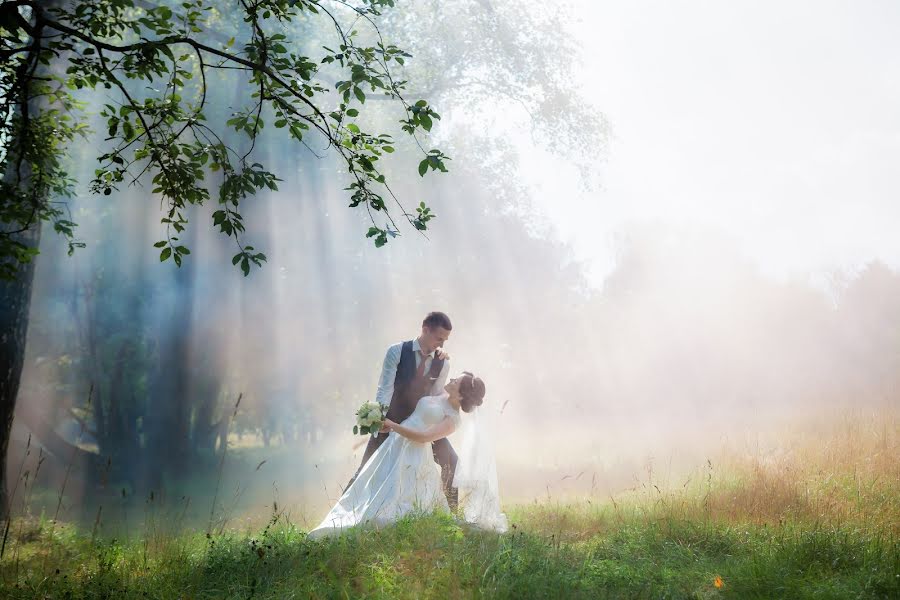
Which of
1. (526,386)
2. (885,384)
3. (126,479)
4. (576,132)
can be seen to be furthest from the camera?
(526,386)

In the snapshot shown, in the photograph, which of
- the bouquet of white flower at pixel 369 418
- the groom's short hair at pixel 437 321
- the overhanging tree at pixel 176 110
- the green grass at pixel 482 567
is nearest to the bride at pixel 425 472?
the bouquet of white flower at pixel 369 418

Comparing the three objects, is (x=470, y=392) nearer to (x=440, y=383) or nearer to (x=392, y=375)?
(x=440, y=383)

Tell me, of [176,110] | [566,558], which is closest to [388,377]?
[566,558]

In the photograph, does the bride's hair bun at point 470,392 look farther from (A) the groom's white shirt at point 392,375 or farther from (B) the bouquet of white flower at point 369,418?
(B) the bouquet of white flower at point 369,418

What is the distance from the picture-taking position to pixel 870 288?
2175 cm

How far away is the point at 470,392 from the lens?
749cm

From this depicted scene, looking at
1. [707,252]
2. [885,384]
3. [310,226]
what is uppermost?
[707,252]

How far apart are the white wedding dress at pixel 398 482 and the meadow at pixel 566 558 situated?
1.44ft

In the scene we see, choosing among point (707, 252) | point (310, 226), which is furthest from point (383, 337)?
point (707, 252)

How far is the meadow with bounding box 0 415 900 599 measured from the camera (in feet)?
17.1

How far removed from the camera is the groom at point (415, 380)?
7742mm

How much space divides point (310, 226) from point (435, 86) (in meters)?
5.38

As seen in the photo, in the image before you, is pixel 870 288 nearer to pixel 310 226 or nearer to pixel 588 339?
pixel 588 339

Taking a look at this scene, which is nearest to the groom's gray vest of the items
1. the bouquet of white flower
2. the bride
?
the bride
